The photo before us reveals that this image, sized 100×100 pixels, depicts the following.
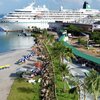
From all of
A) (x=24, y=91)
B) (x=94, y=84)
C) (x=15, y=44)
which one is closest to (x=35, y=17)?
(x=15, y=44)

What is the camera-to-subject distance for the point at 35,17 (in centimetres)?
14950

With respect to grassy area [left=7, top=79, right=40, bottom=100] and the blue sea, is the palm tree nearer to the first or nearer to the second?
grassy area [left=7, top=79, right=40, bottom=100]

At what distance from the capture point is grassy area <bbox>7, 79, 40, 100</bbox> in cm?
3266

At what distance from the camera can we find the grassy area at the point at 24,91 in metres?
32.7

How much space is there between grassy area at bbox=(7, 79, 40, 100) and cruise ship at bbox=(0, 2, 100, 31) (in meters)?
106

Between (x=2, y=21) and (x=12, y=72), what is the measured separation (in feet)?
366

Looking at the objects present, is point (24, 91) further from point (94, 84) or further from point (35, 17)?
point (35, 17)

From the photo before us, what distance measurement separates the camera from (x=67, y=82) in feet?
127

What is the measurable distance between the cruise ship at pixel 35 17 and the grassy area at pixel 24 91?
106 m

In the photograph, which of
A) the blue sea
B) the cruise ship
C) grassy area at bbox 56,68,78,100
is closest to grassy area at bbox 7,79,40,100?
grassy area at bbox 56,68,78,100

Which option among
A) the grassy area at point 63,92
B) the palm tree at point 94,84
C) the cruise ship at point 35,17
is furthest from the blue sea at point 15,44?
the palm tree at point 94,84

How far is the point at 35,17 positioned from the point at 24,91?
11634cm

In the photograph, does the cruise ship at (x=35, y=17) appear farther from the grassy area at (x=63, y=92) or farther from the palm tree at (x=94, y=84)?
the palm tree at (x=94, y=84)

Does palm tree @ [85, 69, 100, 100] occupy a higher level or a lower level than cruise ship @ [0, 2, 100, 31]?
lower
